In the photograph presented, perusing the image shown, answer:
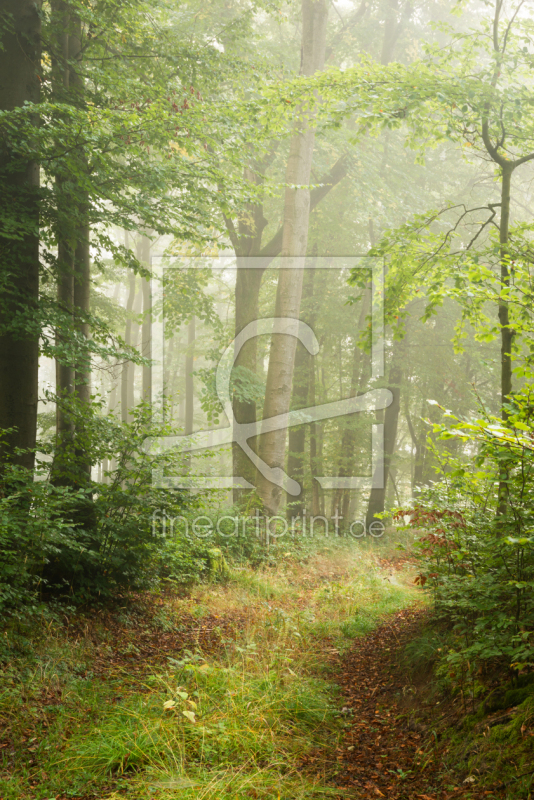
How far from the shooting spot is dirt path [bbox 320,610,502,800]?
3.09 metres

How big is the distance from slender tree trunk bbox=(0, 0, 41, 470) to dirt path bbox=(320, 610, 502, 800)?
437 centimetres

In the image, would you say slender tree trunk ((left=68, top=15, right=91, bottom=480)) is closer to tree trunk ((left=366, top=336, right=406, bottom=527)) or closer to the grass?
the grass

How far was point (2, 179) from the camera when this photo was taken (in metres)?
6.36

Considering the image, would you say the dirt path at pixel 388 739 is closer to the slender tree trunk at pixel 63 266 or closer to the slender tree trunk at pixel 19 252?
the slender tree trunk at pixel 63 266

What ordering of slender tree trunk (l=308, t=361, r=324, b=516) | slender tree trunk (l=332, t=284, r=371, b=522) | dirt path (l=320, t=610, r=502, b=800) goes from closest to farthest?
dirt path (l=320, t=610, r=502, b=800), slender tree trunk (l=332, t=284, r=371, b=522), slender tree trunk (l=308, t=361, r=324, b=516)

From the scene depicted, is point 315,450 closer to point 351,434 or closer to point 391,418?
point 351,434

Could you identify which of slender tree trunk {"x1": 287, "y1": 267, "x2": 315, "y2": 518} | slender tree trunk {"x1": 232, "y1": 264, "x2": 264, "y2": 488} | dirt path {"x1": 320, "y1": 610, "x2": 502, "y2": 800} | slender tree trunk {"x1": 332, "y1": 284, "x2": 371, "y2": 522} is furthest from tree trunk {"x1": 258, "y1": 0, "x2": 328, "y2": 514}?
dirt path {"x1": 320, "y1": 610, "x2": 502, "y2": 800}

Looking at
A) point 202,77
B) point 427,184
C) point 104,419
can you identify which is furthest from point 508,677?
point 427,184

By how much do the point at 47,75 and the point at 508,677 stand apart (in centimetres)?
860

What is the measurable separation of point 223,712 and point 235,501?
7.33 m

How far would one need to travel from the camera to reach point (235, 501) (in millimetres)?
11227

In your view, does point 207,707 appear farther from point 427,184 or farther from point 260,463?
point 427,184

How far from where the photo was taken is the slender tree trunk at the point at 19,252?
6215 mm

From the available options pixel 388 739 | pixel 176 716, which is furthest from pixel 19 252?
pixel 388 739
